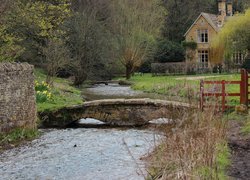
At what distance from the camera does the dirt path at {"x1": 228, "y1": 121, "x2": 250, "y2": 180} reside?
33.9 feet

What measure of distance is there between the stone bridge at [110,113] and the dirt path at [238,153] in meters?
4.90

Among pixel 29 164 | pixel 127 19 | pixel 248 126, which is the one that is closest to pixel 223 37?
pixel 127 19

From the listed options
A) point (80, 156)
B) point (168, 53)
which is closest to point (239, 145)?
point (80, 156)

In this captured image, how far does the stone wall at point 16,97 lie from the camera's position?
16.2 meters

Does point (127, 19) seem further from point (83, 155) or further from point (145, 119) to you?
point (83, 155)

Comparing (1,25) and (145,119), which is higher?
(1,25)

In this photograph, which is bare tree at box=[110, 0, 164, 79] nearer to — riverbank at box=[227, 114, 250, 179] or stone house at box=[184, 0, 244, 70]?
stone house at box=[184, 0, 244, 70]

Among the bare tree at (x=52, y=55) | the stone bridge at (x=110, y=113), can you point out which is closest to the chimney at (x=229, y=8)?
the bare tree at (x=52, y=55)

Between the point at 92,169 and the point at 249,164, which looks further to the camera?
the point at 92,169

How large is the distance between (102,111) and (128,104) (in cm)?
132

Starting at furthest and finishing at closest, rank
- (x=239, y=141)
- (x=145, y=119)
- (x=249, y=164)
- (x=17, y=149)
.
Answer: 1. (x=145, y=119)
2. (x=17, y=149)
3. (x=239, y=141)
4. (x=249, y=164)

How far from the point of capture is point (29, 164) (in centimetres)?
1291

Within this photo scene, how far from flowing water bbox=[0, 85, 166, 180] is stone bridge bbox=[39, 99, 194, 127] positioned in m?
1.87

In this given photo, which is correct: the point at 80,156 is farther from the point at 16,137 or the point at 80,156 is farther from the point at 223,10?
the point at 223,10
